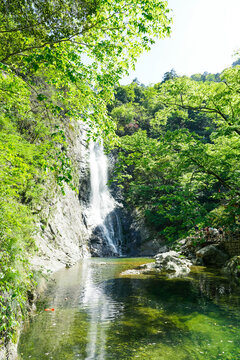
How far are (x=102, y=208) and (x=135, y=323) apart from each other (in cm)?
2348

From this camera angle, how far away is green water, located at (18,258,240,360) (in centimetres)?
396

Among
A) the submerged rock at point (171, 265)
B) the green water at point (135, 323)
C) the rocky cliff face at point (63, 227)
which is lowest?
the green water at point (135, 323)

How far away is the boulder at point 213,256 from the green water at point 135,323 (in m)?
5.93

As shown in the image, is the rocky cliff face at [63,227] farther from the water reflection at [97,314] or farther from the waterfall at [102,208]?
the water reflection at [97,314]

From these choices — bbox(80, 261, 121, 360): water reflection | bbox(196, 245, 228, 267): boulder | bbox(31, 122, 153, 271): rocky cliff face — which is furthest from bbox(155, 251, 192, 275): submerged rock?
bbox(31, 122, 153, 271): rocky cliff face

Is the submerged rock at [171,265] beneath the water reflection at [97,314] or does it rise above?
above

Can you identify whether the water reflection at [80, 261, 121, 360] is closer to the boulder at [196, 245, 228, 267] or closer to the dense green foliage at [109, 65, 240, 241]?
the dense green foliage at [109, 65, 240, 241]

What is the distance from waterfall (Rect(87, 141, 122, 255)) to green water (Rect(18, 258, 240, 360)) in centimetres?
1716

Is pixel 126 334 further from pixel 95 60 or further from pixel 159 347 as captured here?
pixel 95 60

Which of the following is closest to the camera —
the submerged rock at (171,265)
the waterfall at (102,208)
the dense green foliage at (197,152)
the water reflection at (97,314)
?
the water reflection at (97,314)

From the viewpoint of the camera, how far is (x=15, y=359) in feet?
11.0

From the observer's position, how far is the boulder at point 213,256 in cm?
1436

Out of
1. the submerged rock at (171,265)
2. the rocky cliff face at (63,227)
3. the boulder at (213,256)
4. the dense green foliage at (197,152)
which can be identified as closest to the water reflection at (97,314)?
the rocky cliff face at (63,227)

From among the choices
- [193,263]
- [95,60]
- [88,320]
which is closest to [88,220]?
[193,263]
